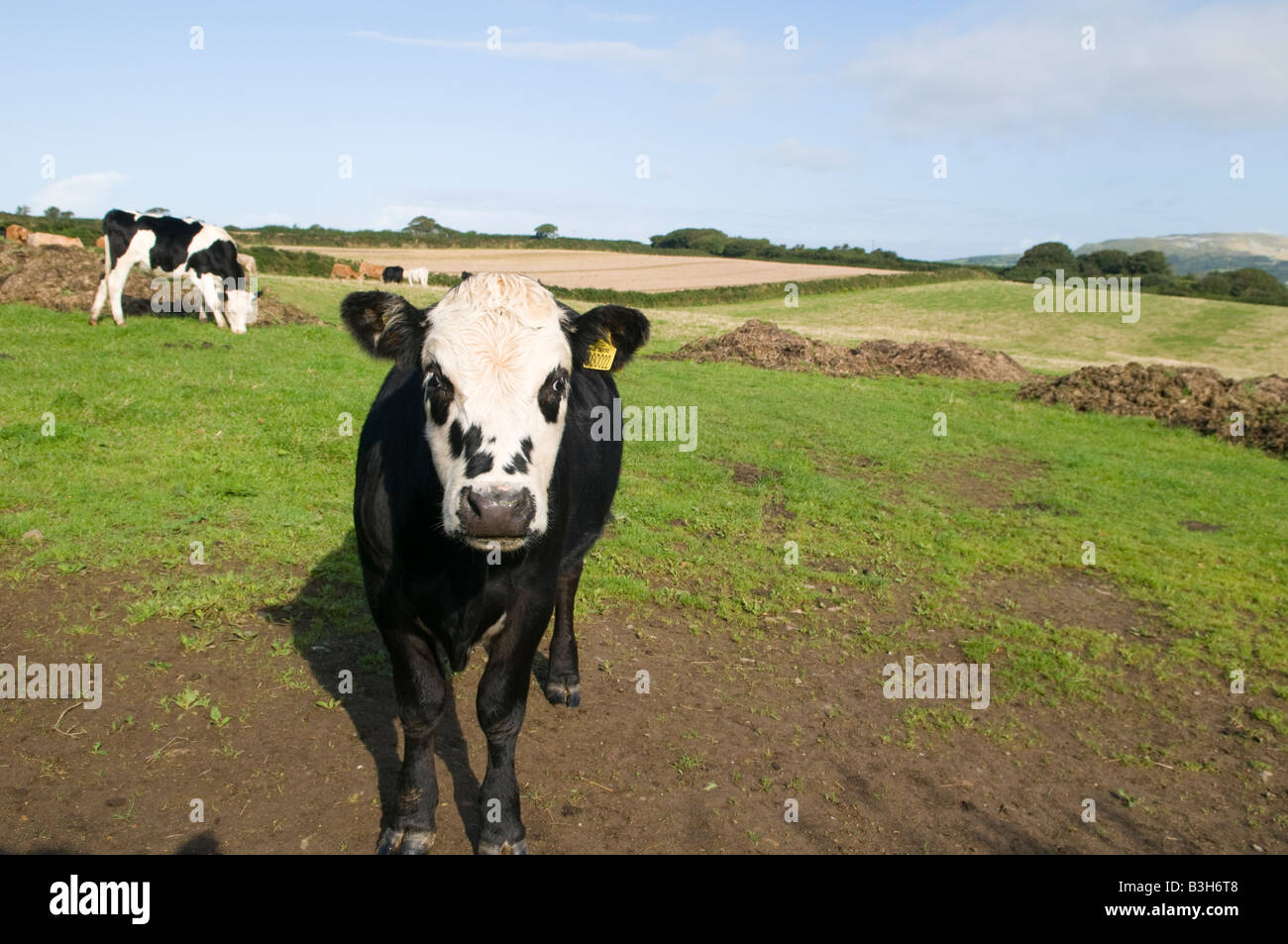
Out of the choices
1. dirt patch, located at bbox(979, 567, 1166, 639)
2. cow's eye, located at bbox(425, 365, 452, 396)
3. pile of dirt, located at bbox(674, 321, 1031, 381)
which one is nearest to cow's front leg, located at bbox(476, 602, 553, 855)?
cow's eye, located at bbox(425, 365, 452, 396)

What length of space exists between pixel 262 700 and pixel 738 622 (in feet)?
12.1

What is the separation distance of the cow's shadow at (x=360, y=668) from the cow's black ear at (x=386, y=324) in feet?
6.48

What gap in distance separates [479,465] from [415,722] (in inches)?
62.2

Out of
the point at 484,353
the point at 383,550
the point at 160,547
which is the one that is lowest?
the point at 160,547

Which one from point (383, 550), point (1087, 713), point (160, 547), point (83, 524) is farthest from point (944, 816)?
point (83, 524)

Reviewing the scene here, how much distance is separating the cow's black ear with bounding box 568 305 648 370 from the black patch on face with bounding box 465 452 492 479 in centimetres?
98

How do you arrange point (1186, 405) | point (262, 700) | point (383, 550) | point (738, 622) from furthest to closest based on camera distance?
point (1186, 405)
point (738, 622)
point (262, 700)
point (383, 550)

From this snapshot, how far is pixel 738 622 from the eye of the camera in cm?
738

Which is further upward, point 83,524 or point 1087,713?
point 83,524

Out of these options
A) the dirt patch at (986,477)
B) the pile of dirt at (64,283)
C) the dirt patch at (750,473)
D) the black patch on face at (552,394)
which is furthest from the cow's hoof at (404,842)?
the pile of dirt at (64,283)

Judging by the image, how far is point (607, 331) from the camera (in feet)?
15.0

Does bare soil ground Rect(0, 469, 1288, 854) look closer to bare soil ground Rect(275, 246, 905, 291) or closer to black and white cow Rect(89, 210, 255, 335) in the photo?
black and white cow Rect(89, 210, 255, 335)

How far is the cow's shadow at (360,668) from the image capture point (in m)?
4.87
